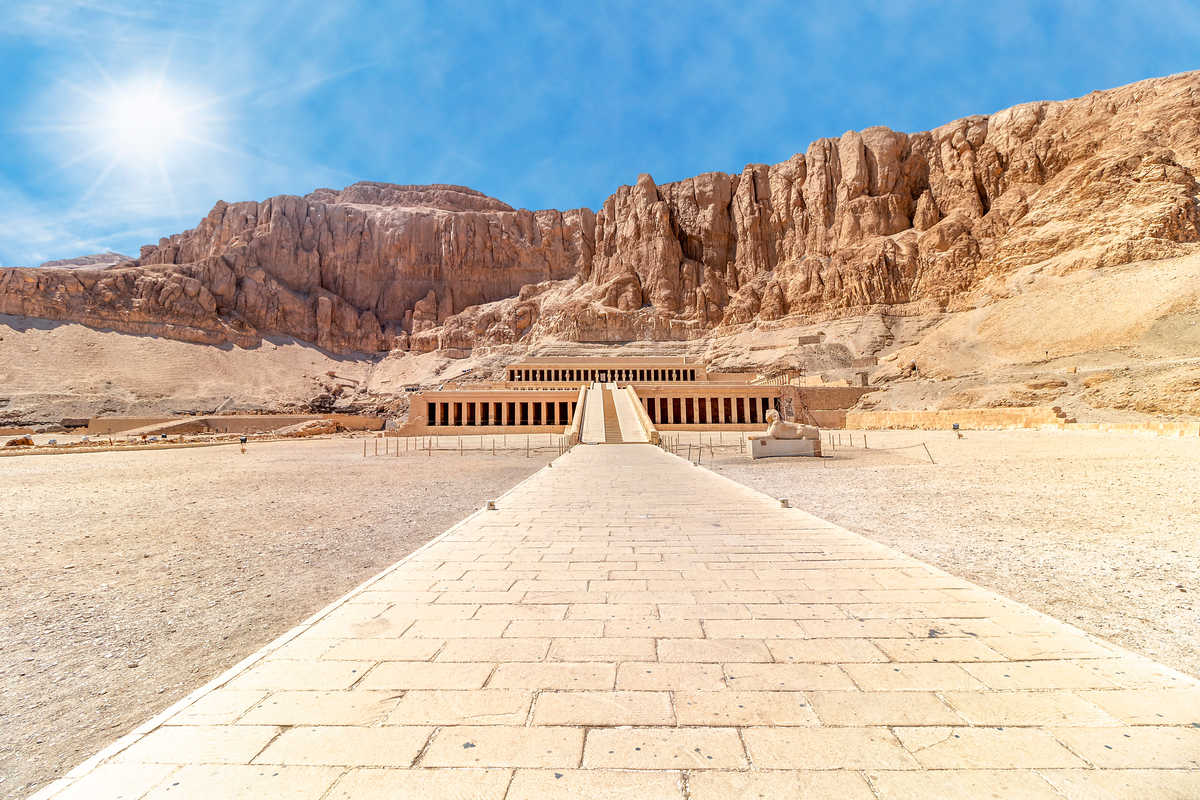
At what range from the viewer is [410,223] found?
315 ft

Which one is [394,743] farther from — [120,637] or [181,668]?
[120,637]

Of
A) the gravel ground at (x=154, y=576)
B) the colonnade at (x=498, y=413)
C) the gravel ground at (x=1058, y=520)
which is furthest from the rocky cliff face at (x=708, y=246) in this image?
the gravel ground at (x=154, y=576)

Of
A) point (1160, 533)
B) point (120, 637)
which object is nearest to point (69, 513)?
point (120, 637)

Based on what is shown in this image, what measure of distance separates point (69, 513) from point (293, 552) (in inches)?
236

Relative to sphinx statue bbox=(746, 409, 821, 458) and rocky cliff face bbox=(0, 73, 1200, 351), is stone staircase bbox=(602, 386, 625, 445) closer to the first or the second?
sphinx statue bbox=(746, 409, 821, 458)

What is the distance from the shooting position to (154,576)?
5.93 meters

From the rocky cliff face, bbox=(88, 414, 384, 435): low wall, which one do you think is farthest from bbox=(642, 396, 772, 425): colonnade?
the rocky cliff face

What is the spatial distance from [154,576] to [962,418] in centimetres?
3240

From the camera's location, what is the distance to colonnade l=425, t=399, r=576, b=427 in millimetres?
38484

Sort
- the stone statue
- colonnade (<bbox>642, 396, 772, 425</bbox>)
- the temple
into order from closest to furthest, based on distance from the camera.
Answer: the stone statue, the temple, colonnade (<bbox>642, 396, 772, 425</bbox>)

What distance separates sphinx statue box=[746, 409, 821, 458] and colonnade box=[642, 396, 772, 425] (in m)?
19.7

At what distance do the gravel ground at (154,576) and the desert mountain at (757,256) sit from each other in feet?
137

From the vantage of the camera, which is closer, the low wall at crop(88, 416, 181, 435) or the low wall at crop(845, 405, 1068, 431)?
the low wall at crop(845, 405, 1068, 431)

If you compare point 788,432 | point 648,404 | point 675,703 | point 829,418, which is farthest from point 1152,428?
point 648,404
